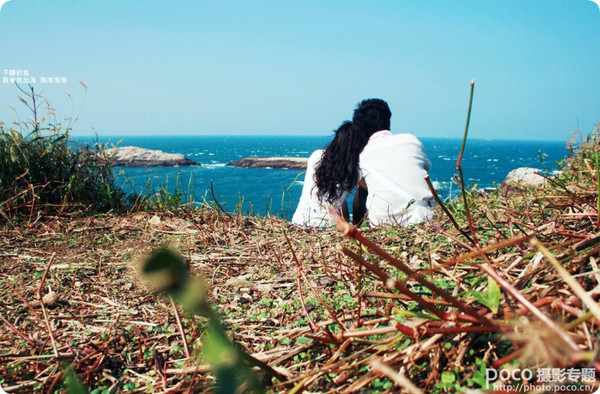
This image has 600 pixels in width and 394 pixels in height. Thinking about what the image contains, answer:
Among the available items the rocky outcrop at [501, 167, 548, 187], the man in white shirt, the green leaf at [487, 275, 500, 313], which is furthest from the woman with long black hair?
the green leaf at [487, 275, 500, 313]

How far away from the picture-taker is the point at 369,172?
4.28m

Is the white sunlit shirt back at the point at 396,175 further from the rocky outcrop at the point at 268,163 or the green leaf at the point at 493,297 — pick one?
the rocky outcrop at the point at 268,163

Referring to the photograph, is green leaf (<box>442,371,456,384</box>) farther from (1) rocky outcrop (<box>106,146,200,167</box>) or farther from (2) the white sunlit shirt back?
(1) rocky outcrop (<box>106,146,200,167</box>)

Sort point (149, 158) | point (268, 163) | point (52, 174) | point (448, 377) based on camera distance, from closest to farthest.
Answer: point (448, 377) → point (52, 174) → point (149, 158) → point (268, 163)

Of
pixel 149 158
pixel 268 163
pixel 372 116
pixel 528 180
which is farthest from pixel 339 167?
pixel 268 163

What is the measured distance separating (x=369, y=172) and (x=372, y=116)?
854mm

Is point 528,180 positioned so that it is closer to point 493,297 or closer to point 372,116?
point 372,116

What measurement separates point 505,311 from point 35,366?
144cm

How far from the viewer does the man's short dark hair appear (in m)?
4.74

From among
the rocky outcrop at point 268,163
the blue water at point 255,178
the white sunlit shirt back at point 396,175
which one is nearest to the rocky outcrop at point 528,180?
the blue water at point 255,178

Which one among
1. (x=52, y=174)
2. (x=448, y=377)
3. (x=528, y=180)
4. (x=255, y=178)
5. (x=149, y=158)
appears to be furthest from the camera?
(x=149, y=158)

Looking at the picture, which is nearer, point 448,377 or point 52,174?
point 448,377

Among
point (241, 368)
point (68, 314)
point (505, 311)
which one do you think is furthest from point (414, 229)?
point (241, 368)

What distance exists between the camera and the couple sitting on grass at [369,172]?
402 cm
